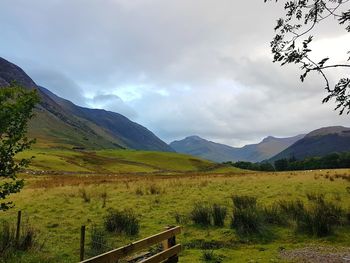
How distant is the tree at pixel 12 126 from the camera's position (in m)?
13.0

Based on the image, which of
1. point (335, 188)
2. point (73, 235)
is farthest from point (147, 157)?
point (73, 235)

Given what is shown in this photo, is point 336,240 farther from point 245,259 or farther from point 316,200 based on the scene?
point 316,200

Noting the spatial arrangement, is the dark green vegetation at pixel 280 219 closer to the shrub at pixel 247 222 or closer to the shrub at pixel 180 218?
the shrub at pixel 247 222

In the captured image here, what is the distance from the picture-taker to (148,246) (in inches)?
390

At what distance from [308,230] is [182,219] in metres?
6.31

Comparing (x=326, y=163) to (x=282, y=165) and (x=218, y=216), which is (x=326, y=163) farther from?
(x=218, y=216)

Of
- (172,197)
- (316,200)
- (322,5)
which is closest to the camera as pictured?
(322,5)

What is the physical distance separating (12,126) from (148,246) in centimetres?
647

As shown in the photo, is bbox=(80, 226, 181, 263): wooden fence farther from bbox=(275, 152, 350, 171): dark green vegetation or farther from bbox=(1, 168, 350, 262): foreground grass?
bbox=(275, 152, 350, 171): dark green vegetation

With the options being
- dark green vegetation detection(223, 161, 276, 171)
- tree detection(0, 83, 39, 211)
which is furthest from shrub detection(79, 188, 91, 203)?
dark green vegetation detection(223, 161, 276, 171)

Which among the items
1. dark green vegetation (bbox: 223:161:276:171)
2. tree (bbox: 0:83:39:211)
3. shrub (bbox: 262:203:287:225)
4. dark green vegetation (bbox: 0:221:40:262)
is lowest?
dark green vegetation (bbox: 0:221:40:262)

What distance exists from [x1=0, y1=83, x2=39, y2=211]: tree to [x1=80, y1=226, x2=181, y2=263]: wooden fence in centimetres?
526

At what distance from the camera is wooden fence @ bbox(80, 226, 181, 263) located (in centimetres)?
795

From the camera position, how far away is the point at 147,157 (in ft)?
576
